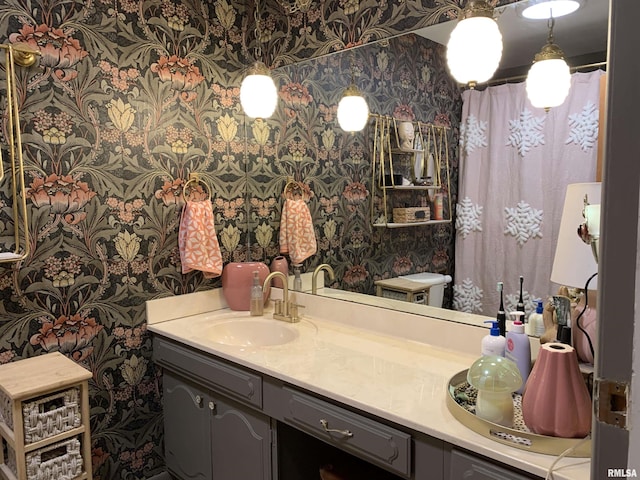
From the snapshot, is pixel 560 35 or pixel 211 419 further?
pixel 211 419

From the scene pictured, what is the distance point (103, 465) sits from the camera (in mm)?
2074

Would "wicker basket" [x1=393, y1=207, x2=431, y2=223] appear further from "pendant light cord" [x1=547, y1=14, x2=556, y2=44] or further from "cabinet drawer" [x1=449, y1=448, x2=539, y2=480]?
"cabinet drawer" [x1=449, y1=448, x2=539, y2=480]

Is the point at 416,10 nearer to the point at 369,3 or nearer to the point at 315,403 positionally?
the point at 369,3

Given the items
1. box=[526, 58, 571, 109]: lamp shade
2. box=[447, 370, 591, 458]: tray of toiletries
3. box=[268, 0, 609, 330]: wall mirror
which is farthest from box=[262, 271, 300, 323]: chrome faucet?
box=[526, 58, 571, 109]: lamp shade

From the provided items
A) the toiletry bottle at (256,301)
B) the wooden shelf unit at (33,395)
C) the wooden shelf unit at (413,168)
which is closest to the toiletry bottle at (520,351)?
the wooden shelf unit at (413,168)

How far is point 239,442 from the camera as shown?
71.1 inches

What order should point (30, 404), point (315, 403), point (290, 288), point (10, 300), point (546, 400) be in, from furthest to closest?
point (290, 288), point (10, 300), point (30, 404), point (315, 403), point (546, 400)

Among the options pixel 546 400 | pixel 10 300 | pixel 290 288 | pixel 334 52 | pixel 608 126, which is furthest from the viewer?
pixel 290 288

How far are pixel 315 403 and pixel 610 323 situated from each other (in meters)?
1.00

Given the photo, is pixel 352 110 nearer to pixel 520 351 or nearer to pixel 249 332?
pixel 249 332

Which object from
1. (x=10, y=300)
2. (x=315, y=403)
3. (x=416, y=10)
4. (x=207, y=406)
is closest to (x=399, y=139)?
(x=416, y=10)

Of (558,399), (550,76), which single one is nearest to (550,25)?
(550,76)

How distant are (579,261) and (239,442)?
51.9 inches

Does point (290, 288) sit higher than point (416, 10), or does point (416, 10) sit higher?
point (416, 10)
